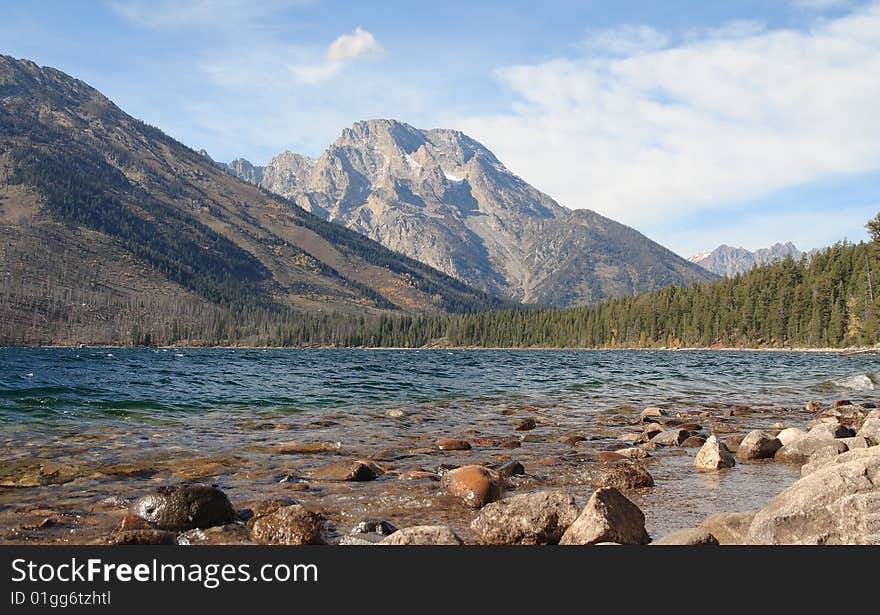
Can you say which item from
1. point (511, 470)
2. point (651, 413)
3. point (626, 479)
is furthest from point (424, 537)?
point (651, 413)

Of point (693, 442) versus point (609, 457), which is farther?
point (693, 442)

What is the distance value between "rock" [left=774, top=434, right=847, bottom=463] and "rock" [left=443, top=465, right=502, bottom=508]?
32.2 ft

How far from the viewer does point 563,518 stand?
10.1m

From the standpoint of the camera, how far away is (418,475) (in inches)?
575

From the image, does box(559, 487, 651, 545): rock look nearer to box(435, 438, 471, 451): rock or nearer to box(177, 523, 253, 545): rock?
box(177, 523, 253, 545): rock

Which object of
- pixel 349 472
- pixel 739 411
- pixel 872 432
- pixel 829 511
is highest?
pixel 829 511

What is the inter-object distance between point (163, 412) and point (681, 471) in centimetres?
2318

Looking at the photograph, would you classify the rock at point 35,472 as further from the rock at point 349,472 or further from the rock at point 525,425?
the rock at point 525,425

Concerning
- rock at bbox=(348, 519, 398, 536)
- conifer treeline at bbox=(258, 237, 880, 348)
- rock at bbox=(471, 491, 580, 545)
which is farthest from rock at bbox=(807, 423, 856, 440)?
conifer treeline at bbox=(258, 237, 880, 348)

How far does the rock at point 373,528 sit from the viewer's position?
32.6 feet

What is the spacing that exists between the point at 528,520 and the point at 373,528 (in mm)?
2808

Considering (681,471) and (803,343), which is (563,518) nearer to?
(681,471)

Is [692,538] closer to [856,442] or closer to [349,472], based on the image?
[349,472]

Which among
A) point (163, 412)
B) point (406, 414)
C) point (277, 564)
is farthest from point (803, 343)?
point (277, 564)
